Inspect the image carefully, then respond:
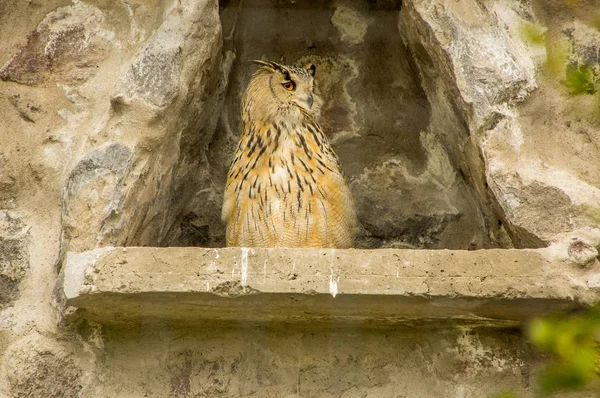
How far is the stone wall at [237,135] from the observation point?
247 centimetres

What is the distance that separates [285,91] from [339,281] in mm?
1068

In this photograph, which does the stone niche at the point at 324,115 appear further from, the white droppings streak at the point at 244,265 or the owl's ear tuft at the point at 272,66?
the white droppings streak at the point at 244,265

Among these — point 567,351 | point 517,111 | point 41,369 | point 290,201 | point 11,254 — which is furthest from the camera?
point 290,201

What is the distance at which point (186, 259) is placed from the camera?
7.66 feet

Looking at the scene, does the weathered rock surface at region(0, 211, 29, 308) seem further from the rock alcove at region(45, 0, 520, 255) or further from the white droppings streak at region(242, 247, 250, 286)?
the white droppings streak at region(242, 247, 250, 286)

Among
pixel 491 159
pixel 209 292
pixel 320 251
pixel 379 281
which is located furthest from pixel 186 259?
pixel 491 159

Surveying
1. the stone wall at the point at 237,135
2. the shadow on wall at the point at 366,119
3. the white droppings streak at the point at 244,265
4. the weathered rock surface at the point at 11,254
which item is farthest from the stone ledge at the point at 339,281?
the shadow on wall at the point at 366,119

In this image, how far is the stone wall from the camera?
8.10ft

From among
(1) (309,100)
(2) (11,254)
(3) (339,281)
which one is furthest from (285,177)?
(2) (11,254)

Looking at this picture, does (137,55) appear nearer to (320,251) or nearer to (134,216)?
(134,216)

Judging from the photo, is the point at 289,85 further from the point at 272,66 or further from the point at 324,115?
the point at 324,115

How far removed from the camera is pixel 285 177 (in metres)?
2.91

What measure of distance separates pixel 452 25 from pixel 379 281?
37.9 inches

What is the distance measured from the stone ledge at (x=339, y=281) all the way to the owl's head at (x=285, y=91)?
0.91 meters
